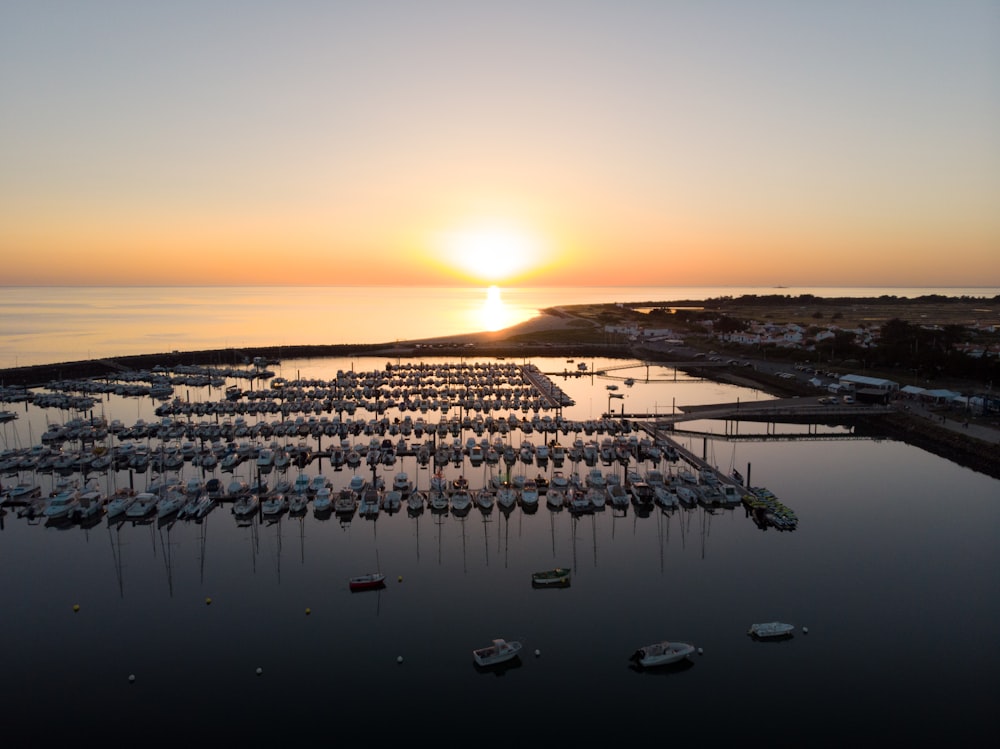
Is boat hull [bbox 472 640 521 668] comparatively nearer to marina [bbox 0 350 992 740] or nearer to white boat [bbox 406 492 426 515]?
marina [bbox 0 350 992 740]

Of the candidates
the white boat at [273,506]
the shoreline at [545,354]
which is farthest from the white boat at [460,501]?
the shoreline at [545,354]

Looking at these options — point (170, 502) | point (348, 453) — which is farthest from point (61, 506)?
point (348, 453)

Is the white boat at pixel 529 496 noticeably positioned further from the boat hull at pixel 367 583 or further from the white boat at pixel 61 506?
the white boat at pixel 61 506

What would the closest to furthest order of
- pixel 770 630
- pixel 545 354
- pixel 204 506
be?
pixel 770 630 < pixel 204 506 < pixel 545 354

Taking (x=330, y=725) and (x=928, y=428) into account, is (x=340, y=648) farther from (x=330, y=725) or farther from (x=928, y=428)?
(x=928, y=428)

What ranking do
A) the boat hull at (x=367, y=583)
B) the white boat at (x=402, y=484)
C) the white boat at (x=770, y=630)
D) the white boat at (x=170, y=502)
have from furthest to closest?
the white boat at (x=402, y=484) → the white boat at (x=170, y=502) → the boat hull at (x=367, y=583) → the white boat at (x=770, y=630)

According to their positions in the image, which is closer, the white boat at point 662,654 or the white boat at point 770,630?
the white boat at point 662,654

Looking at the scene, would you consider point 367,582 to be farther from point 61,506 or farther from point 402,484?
point 61,506
